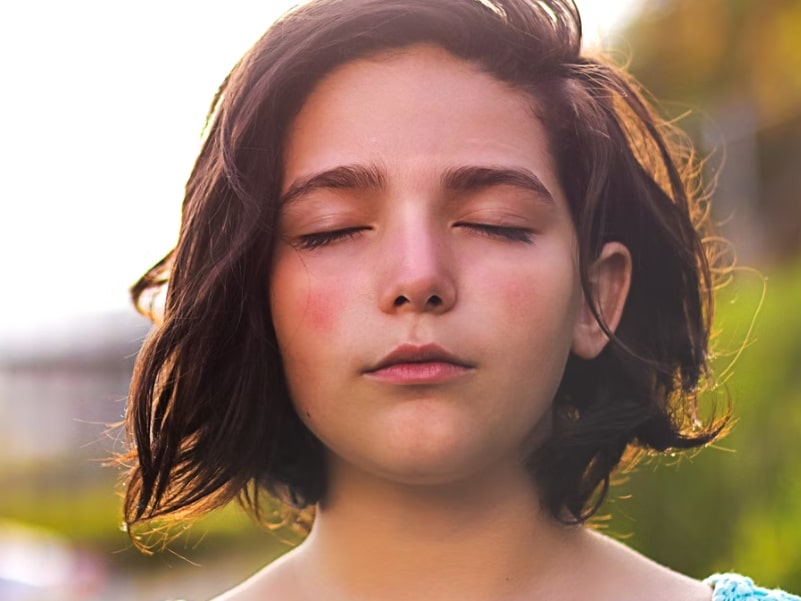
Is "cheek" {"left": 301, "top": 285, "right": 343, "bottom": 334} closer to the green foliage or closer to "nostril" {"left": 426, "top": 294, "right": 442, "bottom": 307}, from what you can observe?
"nostril" {"left": 426, "top": 294, "right": 442, "bottom": 307}

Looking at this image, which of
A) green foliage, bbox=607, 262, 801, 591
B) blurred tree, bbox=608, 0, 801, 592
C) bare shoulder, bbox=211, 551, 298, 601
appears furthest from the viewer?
green foliage, bbox=607, 262, 801, 591

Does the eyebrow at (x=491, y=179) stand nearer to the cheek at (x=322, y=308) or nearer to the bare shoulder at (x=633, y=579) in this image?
the cheek at (x=322, y=308)

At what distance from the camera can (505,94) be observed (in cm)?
199

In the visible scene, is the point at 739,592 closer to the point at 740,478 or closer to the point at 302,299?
the point at 302,299

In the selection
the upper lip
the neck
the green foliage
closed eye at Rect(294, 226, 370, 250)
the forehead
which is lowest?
the green foliage

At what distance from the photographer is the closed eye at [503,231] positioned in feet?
6.18

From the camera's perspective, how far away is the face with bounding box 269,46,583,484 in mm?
1807

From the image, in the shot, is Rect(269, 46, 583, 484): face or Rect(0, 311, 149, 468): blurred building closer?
Rect(269, 46, 583, 484): face

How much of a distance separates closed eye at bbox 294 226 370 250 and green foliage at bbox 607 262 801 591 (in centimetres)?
256

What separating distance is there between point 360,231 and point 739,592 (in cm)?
94

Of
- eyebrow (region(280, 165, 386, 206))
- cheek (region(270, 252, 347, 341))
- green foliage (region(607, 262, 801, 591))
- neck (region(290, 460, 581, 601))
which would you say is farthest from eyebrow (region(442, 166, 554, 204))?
green foliage (region(607, 262, 801, 591))

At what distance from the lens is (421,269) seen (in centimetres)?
178

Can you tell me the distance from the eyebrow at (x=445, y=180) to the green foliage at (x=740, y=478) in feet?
7.98

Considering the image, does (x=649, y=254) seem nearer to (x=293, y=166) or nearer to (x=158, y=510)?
(x=293, y=166)
